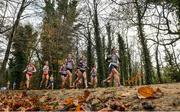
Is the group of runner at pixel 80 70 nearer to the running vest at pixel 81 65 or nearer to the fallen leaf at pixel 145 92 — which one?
the running vest at pixel 81 65

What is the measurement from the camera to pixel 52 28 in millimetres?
41469

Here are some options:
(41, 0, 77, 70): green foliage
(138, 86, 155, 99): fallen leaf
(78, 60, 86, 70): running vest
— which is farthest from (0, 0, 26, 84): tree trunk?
(138, 86, 155, 99): fallen leaf

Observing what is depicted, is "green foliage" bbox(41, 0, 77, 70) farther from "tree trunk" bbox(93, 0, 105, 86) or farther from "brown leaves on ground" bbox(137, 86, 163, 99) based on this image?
"brown leaves on ground" bbox(137, 86, 163, 99)

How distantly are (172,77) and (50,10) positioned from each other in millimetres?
20011

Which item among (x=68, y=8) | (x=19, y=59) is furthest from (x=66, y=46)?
(x=19, y=59)

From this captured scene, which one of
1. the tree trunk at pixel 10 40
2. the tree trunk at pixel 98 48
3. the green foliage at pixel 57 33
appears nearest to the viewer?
the tree trunk at pixel 10 40

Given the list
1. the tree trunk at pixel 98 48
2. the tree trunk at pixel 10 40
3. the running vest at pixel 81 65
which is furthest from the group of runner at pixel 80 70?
the tree trunk at pixel 98 48

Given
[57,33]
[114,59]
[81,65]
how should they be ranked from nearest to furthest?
1. [114,59]
2. [81,65]
3. [57,33]

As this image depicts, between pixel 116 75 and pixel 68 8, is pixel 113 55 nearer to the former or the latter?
pixel 116 75

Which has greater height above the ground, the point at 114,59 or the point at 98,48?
the point at 98,48

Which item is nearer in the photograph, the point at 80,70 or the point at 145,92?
the point at 145,92

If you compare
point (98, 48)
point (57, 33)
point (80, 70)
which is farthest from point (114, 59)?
point (57, 33)

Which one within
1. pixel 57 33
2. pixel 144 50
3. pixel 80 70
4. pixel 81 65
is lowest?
pixel 80 70

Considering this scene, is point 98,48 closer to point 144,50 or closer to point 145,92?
point 144,50
